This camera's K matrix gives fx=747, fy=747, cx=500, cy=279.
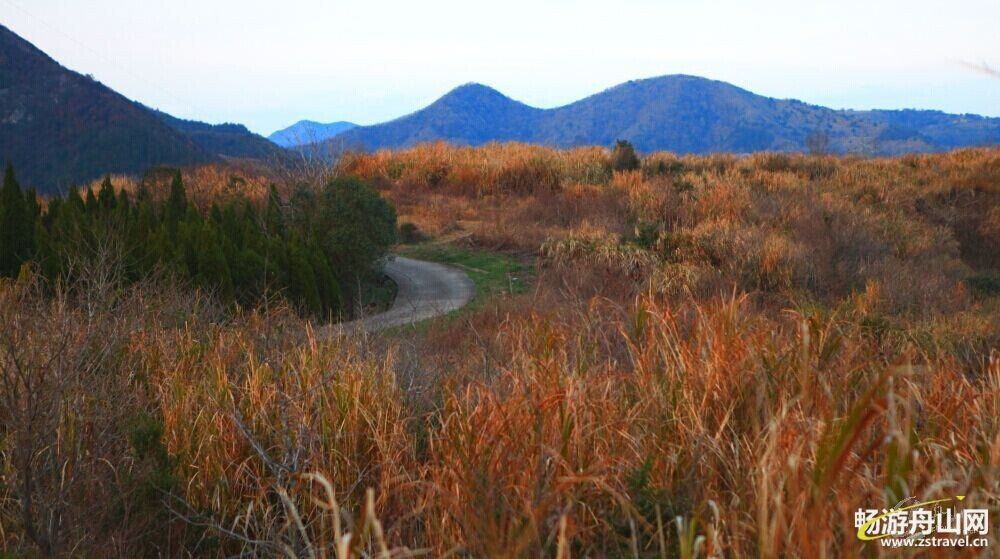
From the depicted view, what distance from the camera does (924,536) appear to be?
83.0 inches

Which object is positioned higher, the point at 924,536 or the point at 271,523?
the point at 924,536

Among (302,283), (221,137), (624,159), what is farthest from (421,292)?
(221,137)

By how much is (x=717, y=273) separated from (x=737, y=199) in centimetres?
573

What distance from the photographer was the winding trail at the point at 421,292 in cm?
993

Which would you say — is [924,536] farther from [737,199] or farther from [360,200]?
[737,199]

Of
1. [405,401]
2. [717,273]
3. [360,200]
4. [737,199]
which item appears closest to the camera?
[405,401]

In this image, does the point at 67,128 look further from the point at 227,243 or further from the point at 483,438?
the point at 483,438

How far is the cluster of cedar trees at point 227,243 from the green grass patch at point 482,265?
1.76 metres

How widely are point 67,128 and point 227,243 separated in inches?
2085

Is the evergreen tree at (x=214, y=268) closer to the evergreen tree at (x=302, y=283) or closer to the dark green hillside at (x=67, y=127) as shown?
the evergreen tree at (x=302, y=283)

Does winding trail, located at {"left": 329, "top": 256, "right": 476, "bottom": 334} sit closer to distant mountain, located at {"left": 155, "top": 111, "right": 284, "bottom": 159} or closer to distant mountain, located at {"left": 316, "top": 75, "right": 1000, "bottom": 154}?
distant mountain, located at {"left": 155, "top": 111, "right": 284, "bottom": 159}

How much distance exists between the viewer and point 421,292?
12.1m

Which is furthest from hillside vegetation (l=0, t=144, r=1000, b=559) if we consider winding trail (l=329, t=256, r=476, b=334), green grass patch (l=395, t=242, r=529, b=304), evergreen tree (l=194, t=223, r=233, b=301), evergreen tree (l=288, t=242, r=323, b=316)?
green grass patch (l=395, t=242, r=529, b=304)

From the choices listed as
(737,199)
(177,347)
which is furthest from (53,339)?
(737,199)
